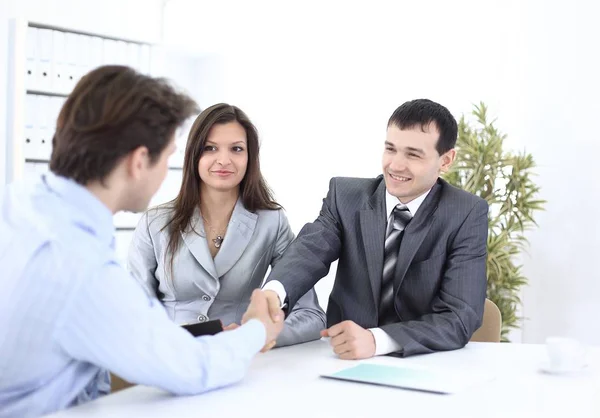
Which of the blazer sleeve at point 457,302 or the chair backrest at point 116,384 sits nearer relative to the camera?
the chair backrest at point 116,384

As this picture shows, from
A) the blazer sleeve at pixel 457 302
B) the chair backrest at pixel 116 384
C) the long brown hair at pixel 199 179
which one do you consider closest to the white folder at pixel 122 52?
the long brown hair at pixel 199 179

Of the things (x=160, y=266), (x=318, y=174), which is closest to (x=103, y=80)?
(x=160, y=266)

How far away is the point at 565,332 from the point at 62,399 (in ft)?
11.0

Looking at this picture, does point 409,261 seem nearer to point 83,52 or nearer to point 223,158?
point 223,158

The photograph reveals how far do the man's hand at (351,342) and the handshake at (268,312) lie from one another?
0.50 feet

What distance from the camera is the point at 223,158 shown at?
8.45 feet

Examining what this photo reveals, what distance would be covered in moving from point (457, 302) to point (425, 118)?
0.62m

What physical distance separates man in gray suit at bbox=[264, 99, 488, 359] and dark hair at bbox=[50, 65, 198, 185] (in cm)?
87

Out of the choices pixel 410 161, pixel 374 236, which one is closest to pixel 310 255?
pixel 374 236

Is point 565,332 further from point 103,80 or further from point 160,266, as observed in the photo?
point 103,80

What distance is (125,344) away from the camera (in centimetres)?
139

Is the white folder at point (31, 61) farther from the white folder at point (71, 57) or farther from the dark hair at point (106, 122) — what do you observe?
the dark hair at point (106, 122)

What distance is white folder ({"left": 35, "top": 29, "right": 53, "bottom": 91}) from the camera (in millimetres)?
4316

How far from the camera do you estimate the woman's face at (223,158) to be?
8.47 ft
